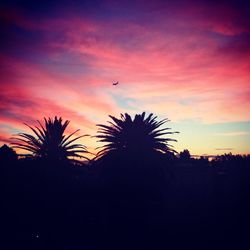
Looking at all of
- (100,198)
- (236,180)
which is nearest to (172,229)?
(100,198)

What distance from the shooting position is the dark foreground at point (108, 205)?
86.1 ft

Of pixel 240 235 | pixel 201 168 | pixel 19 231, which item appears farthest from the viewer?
pixel 201 168

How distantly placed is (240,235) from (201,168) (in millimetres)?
13595

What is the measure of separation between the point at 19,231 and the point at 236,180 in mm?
23763

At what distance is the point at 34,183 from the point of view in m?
29.5

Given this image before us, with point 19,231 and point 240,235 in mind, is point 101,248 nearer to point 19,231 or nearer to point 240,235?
point 19,231

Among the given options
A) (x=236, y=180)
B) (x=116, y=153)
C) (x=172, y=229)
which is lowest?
(x=172, y=229)

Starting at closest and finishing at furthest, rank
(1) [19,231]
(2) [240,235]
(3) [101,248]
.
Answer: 1. (2) [240,235]
2. (3) [101,248]
3. (1) [19,231]

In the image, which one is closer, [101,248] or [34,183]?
[101,248]

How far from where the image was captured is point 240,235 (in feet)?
75.7

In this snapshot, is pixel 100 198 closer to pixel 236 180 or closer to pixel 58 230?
pixel 58 230

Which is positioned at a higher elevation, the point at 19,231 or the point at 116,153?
the point at 116,153

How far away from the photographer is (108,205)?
2919 cm

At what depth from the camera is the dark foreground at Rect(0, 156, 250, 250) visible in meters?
26.2
